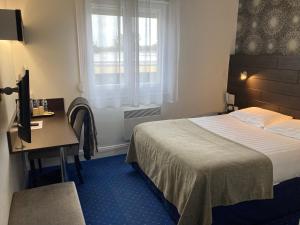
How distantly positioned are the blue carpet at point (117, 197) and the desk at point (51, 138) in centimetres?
45

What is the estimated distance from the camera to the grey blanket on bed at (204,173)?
1.82m

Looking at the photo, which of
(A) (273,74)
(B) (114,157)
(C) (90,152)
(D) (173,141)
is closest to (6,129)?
(C) (90,152)

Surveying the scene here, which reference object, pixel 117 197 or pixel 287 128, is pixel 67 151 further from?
pixel 287 128

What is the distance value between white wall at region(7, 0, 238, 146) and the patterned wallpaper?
0.63ft

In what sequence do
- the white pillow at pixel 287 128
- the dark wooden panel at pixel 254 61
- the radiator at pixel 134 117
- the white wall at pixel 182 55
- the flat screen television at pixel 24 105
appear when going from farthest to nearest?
the radiator at pixel 134 117 < the dark wooden panel at pixel 254 61 < the white wall at pixel 182 55 < the white pillow at pixel 287 128 < the flat screen television at pixel 24 105

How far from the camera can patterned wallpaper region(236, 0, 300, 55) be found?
3035 millimetres

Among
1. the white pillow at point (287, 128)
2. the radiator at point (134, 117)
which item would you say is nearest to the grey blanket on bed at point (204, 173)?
the white pillow at point (287, 128)

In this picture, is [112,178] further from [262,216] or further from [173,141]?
[262,216]

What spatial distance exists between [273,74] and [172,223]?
2383 mm

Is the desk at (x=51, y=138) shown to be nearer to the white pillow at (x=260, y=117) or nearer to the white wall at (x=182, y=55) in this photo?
the white wall at (x=182, y=55)

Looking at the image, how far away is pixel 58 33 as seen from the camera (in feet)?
9.47

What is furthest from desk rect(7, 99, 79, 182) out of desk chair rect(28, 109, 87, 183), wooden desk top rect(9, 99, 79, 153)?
desk chair rect(28, 109, 87, 183)

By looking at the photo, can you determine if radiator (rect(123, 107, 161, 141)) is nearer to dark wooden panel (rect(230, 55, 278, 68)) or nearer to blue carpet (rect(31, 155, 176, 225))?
blue carpet (rect(31, 155, 176, 225))

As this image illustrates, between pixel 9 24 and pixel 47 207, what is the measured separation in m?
1.48
